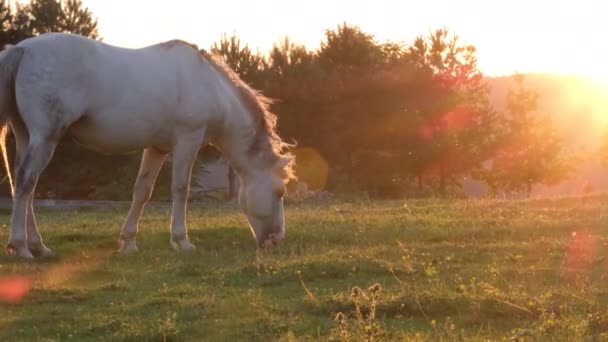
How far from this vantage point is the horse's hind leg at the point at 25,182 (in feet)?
34.4

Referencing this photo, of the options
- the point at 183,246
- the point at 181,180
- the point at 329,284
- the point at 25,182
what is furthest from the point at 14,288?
the point at 181,180

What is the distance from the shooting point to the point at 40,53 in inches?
416

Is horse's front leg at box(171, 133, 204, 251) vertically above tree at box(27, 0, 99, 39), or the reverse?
tree at box(27, 0, 99, 39)

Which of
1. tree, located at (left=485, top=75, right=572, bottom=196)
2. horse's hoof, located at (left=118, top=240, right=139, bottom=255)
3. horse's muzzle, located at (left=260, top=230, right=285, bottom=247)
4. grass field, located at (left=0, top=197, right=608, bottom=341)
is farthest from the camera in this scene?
tree, located at (left=485, top=75, right=572, bottom=196)

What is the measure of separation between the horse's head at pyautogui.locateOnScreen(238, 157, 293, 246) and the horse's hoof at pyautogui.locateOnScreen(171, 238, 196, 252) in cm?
100

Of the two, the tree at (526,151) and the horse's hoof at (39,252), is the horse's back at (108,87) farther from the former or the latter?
the tree at (526,151)

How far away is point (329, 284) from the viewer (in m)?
8.86

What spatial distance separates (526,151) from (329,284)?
52426mm

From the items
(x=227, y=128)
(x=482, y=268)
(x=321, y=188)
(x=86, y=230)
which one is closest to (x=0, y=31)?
(x=321, y=188)

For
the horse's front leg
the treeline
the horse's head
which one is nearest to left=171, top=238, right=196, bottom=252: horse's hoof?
the horse's front leg

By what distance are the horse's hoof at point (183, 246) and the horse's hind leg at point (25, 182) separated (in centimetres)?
204

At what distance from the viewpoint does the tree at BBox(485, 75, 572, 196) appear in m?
57.8

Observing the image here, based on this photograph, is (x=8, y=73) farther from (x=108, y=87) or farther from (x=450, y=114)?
(x=450, y=114)

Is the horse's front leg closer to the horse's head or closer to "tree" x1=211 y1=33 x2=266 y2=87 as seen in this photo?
the horse's head
